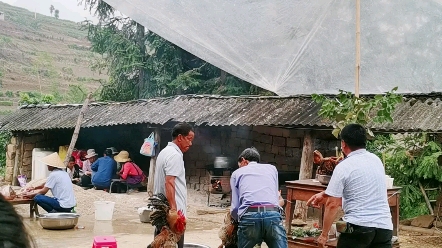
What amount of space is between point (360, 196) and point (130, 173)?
33.0 feet

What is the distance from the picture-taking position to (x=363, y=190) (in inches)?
164

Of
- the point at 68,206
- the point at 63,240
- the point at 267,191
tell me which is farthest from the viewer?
the point at 68,206

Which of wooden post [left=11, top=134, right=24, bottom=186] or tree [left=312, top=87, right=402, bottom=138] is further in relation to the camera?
wooden post [left=11, top=134, right=24, bottom=186]

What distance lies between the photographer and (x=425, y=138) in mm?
10430

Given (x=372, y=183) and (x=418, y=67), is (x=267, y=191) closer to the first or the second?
(x=372, y=183)

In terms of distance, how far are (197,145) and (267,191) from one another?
9212 millimetres

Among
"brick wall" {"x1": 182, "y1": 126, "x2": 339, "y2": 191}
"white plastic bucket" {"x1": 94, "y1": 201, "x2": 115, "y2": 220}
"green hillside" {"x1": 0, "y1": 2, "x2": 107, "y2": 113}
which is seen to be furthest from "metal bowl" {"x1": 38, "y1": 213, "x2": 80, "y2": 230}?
"green hillside" {"x1": 0, "y1": 2, "x2": 107, "y2": 113}

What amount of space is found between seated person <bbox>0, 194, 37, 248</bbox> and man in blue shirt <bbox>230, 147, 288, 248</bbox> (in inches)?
165

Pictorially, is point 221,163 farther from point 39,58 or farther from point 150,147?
point 39,58

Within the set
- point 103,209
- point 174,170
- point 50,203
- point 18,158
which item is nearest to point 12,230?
point 174,170

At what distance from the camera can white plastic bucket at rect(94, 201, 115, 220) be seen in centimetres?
1013

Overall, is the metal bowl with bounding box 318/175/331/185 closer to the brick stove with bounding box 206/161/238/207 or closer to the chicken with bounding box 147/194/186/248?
the chicken with bounding box 147/194/186/248

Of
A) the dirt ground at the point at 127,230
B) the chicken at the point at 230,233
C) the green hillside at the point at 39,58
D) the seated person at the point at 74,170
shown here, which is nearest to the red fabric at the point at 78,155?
the seated person at the point at 74,170

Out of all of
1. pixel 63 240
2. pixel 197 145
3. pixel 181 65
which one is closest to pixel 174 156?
pixel 63 240
